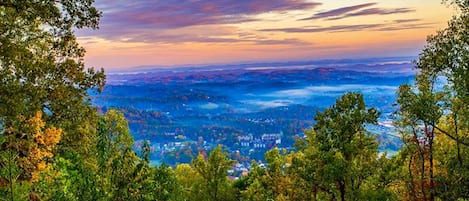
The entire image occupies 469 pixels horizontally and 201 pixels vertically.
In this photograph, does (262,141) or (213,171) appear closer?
(213,171)

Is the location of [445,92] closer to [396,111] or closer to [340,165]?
[396,111]

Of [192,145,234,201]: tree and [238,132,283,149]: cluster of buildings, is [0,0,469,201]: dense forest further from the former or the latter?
[238,132,283,149]: cluster of buildings

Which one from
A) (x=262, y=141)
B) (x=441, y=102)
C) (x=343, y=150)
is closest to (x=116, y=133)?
(x=343, y=150)

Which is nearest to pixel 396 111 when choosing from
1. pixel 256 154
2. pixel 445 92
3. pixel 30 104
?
pixel 445 92

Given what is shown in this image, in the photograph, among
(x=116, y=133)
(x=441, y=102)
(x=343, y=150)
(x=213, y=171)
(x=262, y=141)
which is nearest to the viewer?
(x=441, y=102)

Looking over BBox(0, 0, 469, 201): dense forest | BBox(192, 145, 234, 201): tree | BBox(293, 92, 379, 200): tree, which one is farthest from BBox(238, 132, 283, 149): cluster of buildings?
BBox(293, 92, 379, 200): tree

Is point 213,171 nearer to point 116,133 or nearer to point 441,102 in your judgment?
point 116,133

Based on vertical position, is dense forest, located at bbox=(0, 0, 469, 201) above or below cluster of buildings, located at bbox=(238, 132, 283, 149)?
above

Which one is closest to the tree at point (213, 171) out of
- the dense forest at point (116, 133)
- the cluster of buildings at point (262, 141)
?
the dense forest at point (116, 133)

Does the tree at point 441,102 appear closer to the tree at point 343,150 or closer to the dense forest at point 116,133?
the dense forest at point 116,133
